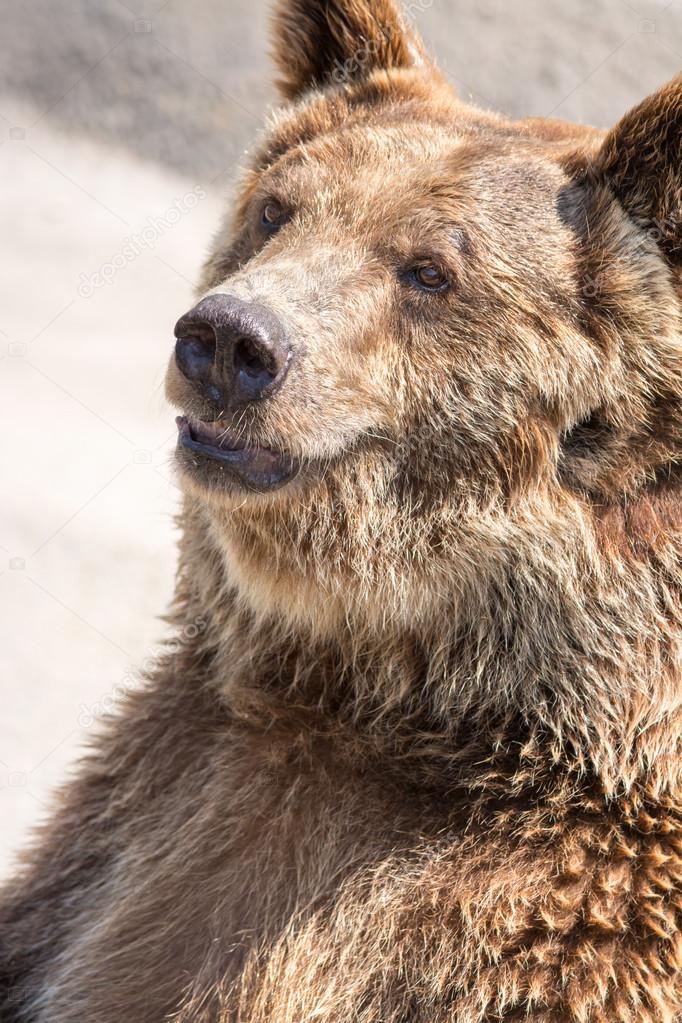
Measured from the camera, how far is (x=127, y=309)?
1250 centimetres

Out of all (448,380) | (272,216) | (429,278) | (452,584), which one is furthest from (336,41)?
(452,584)

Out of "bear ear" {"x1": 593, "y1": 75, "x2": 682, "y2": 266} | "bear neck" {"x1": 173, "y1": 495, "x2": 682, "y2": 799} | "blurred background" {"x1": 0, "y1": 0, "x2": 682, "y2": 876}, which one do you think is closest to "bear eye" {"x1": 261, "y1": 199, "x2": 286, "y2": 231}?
"bear ear" {"x1": 593, "y1": 75, "x2": 682, "y2": 266}

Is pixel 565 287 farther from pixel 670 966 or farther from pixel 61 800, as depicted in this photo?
pixel 61 800

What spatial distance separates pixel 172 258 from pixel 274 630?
10732 mm

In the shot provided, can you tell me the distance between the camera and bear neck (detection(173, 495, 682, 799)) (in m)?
3.09

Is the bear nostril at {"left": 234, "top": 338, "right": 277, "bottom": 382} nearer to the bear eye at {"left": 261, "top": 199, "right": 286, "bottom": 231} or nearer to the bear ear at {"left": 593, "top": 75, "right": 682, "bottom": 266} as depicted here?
the bear eye at {"left": 261, "top": 199, "right": 286, "bottom": 231}

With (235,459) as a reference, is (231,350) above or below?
above

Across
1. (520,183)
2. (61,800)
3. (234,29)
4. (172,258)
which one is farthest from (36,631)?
(234,29)

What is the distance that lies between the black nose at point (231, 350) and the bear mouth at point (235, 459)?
0.11m

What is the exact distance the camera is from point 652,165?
3.13 meters

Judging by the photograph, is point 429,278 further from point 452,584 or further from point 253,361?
point 452,584
